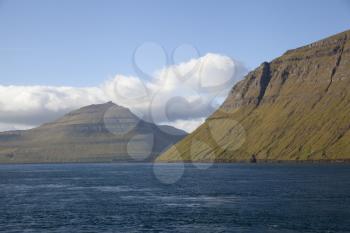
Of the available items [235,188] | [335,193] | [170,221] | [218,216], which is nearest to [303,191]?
[335,193]

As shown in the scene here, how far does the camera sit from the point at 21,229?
8712cm

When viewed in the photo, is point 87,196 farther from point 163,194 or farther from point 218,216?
point 218,216

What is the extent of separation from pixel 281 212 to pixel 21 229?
4907cm

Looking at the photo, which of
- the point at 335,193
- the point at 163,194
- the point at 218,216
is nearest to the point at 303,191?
the point at 335,193

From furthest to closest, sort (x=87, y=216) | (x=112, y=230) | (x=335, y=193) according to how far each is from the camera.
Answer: (x=335, y=193) → (x=87, y=216) → (x=112, y=230)

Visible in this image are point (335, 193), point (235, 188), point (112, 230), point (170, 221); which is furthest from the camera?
point (235, 188)

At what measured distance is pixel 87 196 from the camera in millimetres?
146125

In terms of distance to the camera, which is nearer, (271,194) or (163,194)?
(271,194)

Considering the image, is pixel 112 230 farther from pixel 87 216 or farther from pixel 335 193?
pixel 335 193

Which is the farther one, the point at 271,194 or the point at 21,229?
the point at 271,194

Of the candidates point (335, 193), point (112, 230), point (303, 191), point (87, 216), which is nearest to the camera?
point (112, 230)

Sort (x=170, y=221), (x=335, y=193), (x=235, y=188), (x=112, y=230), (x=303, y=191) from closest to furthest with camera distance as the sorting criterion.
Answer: (x=112, y=230), (x=170, y=221), (x=335, y=193), (x=303, y=191), (x=235, y=188)

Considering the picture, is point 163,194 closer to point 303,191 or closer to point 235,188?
point 235,188

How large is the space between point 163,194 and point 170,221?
2224 inches
